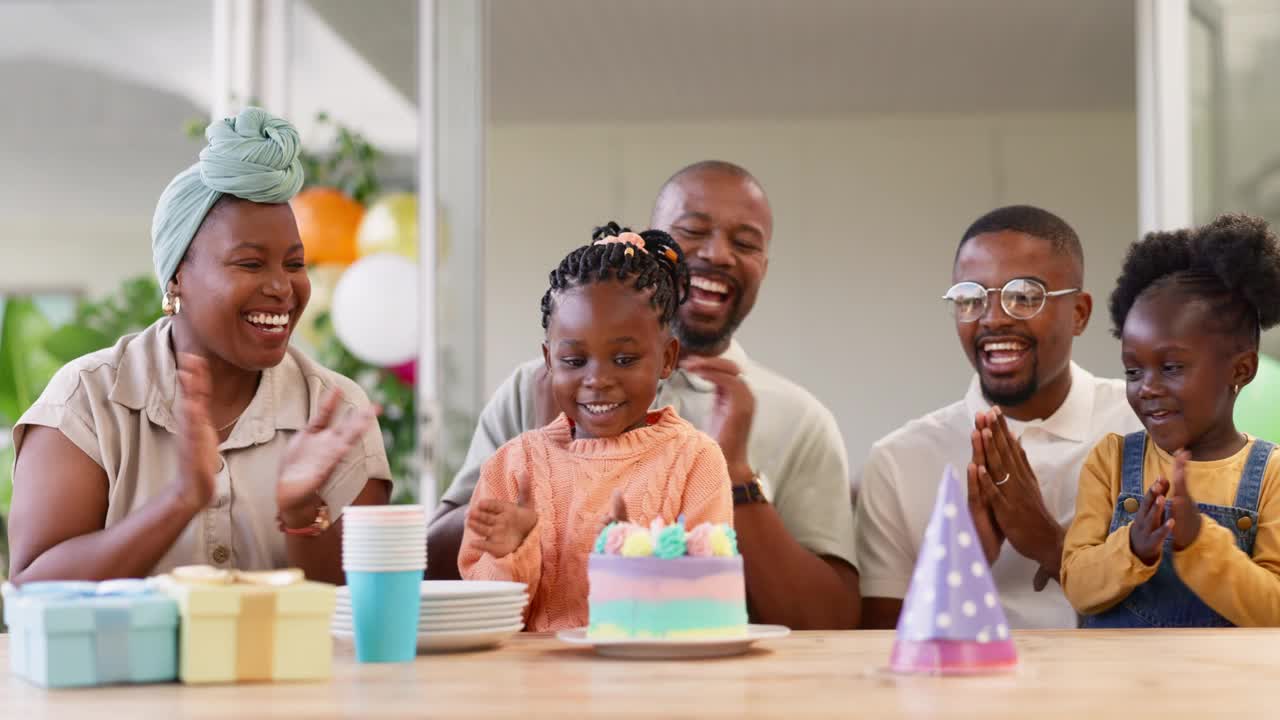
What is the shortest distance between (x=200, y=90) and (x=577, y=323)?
380 centimetres

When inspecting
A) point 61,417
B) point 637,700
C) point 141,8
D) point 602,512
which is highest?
point 141,8

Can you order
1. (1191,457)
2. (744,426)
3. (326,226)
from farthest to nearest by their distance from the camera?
(326,226) < (744,426) < (1191,457)

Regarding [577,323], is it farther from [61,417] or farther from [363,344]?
[363,344]

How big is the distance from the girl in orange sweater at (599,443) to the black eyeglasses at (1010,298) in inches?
24.8

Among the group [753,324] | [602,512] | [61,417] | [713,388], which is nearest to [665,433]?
[602,512]

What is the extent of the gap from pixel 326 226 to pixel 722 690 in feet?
12.1

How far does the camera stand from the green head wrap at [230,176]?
6.71 ft

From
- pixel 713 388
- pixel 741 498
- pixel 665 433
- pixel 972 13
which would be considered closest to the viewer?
pixel 665 433

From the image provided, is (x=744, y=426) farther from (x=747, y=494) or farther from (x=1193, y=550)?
(x=1193, y=550)

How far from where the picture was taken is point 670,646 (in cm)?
148

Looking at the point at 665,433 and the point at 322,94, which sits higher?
the point at 322,94

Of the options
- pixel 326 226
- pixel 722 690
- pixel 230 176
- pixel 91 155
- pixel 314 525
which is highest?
pixel 91 155

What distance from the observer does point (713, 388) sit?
2609mm

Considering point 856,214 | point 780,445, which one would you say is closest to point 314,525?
point 780,445
